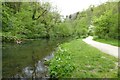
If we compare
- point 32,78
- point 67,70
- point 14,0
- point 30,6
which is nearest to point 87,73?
point 67,70

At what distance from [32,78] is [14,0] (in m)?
39.3

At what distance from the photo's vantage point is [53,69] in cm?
1080

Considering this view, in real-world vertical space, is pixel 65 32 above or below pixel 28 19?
below

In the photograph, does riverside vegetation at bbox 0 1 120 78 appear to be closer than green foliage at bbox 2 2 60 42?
Yes

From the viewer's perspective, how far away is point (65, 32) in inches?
3241

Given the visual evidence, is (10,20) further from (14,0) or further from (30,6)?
(30,6)

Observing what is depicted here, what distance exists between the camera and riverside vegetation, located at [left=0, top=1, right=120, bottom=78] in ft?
35.7

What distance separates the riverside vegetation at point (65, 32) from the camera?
10891 mm

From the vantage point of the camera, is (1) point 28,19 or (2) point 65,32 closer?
(1) point 28,19

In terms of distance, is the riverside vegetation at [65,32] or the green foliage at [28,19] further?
the green foliage at [28,19]

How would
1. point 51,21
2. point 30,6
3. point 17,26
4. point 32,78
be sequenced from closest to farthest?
point 32,78
point 17,26
point 30,6
point 51,21

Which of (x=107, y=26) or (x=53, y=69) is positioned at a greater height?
(x=107, y=26)

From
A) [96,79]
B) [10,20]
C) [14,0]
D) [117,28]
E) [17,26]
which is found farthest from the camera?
[14,0]

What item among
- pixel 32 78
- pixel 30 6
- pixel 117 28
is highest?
pixel 30 6
